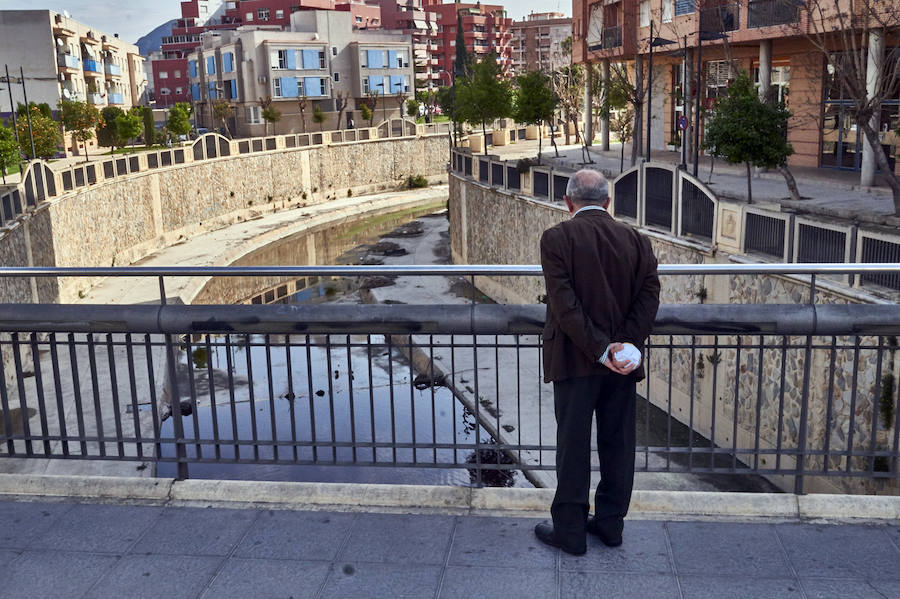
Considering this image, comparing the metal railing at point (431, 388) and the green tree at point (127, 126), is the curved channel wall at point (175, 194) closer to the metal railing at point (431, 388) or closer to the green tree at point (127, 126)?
the metal railing at point (431, 388)

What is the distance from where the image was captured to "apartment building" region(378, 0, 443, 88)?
112 m

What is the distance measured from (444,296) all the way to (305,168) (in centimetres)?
2933

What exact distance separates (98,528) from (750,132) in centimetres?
1917

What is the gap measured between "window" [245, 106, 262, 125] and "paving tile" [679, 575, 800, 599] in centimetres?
7561

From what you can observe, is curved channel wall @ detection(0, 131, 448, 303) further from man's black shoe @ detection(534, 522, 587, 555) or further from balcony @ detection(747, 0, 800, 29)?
balcony @ detection(747, 0, 800, 29)

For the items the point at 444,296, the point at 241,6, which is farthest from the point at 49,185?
the point at 241,6

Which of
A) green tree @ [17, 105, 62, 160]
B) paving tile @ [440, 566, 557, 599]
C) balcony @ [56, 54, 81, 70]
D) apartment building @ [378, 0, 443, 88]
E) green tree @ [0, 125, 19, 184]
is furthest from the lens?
apartment building @ [378, 0, 443, 88]

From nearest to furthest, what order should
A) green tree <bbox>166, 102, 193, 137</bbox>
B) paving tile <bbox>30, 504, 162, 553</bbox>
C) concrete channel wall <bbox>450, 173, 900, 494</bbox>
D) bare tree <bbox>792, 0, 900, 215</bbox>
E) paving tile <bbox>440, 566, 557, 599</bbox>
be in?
paving tile <bbox>440, 566, 557, 599</bbox>, paving tile <bbox>30, 504, 162, 553</bbox>, concrete channel wall <bbox>450, 173, 900, 494</bbox>, bare tree <bbox>792, 0, 900, 215</bbox>, green tree <bbox>166, 102, 193, 137</bbox>

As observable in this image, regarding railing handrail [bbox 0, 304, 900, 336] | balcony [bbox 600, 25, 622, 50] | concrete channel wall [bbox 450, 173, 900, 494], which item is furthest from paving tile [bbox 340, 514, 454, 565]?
balcony [bbox 600, 25, 622, 50]

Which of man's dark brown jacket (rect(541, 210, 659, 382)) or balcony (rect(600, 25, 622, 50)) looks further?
balcony (rect(600, 25, 622, 50))

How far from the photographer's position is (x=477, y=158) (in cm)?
3344

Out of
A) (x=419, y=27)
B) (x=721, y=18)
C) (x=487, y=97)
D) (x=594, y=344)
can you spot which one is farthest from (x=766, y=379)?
(x=419, y=27)

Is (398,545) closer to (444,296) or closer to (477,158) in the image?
(444,296)

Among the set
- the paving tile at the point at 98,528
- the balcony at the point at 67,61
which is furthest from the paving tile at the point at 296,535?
the balcony at the point at 67,61
